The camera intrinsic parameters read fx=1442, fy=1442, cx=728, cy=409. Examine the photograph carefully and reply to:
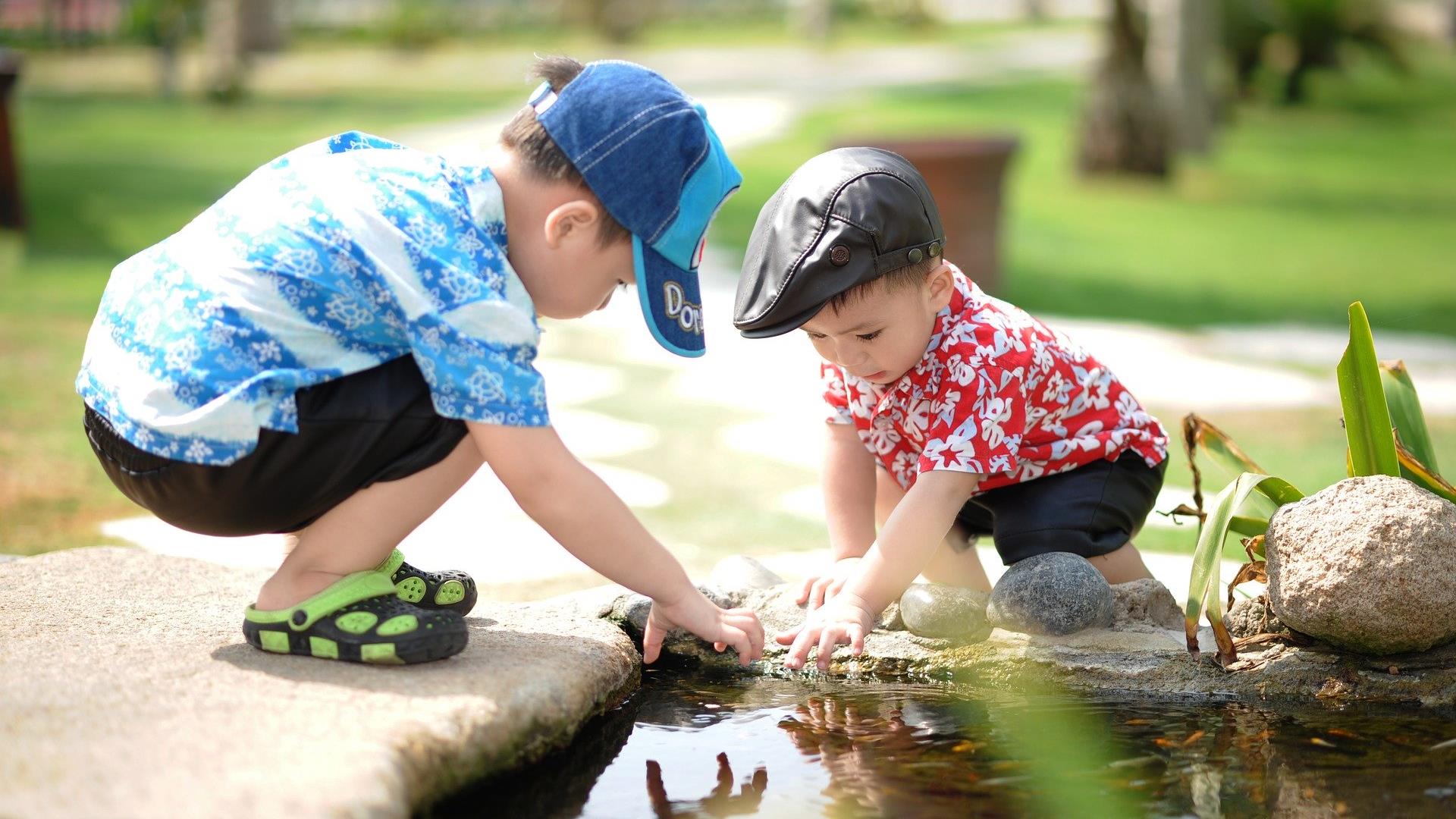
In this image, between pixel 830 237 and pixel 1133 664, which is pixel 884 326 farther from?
pixel 1133 664

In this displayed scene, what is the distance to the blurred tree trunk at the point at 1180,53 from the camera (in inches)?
485

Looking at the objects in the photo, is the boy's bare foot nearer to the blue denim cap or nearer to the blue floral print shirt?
the blue floral print shirt

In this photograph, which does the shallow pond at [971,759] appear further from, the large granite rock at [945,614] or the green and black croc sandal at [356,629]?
the green and black croc sandal at [356,629]

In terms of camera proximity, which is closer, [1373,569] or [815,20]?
[1373,569]

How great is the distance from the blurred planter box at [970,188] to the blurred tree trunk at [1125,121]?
14.3 feet

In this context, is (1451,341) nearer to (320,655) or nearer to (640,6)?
(320,655)

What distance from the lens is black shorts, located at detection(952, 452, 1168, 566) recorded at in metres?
2.61

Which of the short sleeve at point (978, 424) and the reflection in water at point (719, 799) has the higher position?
the short sleeve at point (978, 424)

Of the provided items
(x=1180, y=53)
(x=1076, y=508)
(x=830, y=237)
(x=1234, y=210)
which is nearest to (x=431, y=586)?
(x=830, y=237)

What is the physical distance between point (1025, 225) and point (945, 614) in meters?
8.50

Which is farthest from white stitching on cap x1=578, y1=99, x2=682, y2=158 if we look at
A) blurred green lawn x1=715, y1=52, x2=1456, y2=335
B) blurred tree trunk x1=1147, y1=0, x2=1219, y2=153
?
blurred tree trunk x1=1147, y1=0, x2=1219, y2=153

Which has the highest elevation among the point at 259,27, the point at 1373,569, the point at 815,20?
the point at 815,20

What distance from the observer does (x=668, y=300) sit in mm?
2156

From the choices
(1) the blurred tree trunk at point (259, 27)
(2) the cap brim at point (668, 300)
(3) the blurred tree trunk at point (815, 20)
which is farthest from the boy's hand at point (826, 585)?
(3) the blurred tree trunk at point (815, 20)
